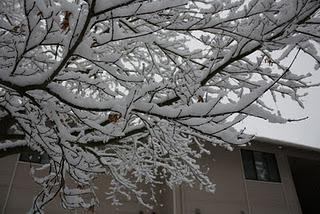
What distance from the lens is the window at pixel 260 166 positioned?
10.8 meters

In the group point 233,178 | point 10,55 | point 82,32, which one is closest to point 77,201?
point 10,55

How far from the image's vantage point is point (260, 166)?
11.2m

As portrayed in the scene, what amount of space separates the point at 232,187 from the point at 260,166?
204cm

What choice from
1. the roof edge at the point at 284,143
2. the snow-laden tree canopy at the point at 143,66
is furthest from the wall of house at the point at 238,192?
the snow-laden tree canopy at the point at 143,66

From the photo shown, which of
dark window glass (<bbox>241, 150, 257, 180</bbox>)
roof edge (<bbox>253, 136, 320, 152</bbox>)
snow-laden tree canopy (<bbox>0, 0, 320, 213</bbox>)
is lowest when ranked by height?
snow-laden tree canopy (<bbox>0, 0, 320, 213</bbox>)

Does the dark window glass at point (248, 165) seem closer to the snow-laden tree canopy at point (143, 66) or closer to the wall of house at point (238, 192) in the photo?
the wall of house at point (238, 192)

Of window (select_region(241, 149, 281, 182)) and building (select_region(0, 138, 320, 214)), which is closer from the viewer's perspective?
building (select_region(0, 138, 320, 214))

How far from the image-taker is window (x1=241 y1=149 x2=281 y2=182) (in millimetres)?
10828

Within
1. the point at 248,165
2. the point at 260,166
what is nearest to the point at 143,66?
the point at 248,165

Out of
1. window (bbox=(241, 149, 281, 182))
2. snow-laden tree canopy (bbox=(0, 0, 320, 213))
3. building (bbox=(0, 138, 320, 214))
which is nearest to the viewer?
snow-laden tree canopy (bbox=(0, 0, 320, 213))

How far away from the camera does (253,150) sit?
11203 millimetres

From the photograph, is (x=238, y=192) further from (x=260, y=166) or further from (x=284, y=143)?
(x=284, y=143)

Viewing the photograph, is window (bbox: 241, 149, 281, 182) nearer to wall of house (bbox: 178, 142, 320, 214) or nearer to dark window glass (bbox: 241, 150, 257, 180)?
dark window glass (bbox: 241, 150, 257, 180)

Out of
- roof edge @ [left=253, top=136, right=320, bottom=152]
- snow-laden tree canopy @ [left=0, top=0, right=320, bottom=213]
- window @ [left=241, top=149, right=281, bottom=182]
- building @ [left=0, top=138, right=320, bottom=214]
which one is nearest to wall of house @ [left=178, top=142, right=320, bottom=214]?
building @ [left=0, top=138, right=320, bottom=214]
